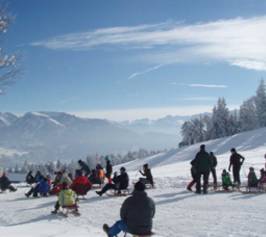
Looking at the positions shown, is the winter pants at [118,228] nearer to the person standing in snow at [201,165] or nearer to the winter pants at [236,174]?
the person standing in snow at [201,165]

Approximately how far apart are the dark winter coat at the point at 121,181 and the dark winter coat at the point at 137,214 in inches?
529

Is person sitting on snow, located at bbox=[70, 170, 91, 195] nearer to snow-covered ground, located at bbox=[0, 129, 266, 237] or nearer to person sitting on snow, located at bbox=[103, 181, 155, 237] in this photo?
snow-covered ground, located at bbox=[0, 129, 266, 237]

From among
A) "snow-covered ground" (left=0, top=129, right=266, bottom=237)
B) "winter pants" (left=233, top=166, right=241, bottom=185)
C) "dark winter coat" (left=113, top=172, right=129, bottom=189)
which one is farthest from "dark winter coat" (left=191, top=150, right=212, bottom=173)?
"dark winter coat" (left=113, top=172, right=129, bottom=189)

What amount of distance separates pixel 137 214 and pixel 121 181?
45.0ft

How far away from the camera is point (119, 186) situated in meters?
24.6

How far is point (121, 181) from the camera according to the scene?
24.7m

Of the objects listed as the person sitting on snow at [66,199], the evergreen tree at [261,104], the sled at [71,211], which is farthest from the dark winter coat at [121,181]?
the evergreen tree at [261,104]

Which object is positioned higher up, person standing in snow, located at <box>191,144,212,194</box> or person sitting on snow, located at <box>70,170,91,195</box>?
person standing in snow, located at <box>191,144,212,194</box>

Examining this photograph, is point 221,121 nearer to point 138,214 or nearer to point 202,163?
point 202,163

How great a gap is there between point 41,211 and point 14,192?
413 inches

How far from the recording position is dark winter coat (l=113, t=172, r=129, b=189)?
24672mm

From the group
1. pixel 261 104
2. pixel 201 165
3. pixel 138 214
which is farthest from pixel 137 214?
pixel 261 104

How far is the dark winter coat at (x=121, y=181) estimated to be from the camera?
971 inches

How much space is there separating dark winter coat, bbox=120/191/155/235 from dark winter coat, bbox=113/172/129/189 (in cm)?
1343
